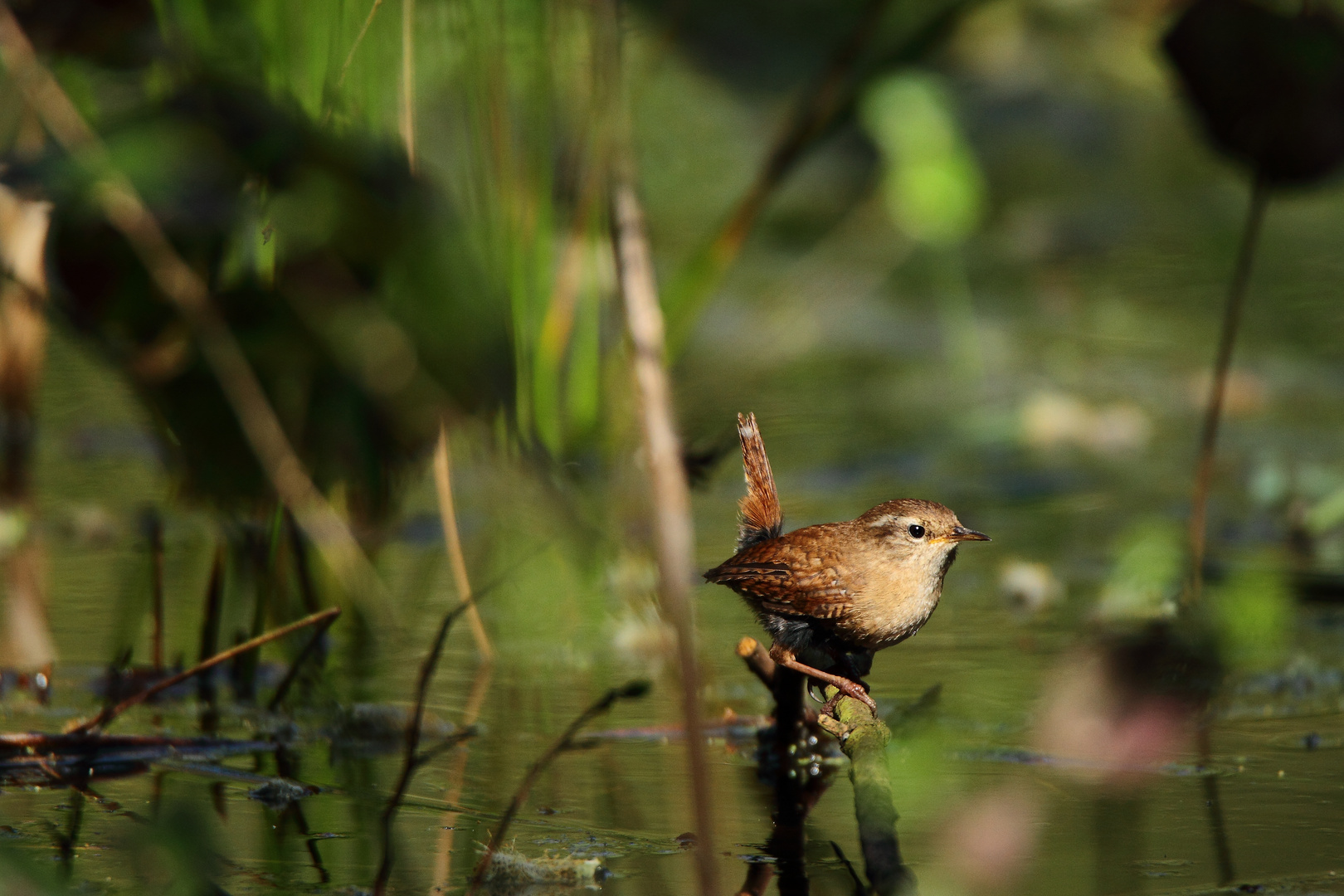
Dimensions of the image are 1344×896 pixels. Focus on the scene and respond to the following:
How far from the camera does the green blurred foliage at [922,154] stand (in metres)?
2.23

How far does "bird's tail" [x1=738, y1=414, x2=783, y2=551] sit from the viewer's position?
1.62 metres

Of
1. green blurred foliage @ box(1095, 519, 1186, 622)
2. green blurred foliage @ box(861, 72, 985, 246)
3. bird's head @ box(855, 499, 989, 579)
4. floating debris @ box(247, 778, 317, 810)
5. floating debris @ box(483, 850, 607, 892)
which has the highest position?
green blurred foliage @ box(861, 72, 985, 246)

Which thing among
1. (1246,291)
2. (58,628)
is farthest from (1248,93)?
(1246,291)

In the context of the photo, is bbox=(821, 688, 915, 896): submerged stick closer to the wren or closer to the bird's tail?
the wren

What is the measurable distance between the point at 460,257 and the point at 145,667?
1312mm

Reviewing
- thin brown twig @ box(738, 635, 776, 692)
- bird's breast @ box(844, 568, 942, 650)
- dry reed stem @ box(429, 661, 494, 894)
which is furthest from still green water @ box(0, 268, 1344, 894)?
bird's breast @ box(844, 568, 942, 650)

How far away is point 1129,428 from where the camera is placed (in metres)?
3.99

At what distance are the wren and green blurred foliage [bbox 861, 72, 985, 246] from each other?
2.45 feet

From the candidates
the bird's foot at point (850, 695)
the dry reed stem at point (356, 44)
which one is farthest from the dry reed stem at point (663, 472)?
the bird's foot at point (850, 695)

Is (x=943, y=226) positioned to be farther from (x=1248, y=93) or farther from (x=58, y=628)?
(x=58, y=628)

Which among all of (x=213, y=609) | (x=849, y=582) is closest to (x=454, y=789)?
(x=213, y=609)

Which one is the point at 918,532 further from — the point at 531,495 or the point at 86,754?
the point at 86,754

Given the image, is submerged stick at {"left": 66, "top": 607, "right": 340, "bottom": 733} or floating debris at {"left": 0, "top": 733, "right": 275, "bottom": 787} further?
floating debris at {"left": 0, "top": 733, "right": 275, "bottom": 787}

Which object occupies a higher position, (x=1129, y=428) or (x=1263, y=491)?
(x=1129, y=428)
